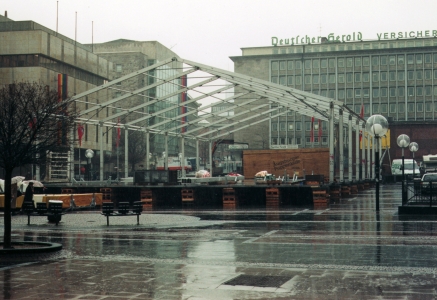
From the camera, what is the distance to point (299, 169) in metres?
45.6

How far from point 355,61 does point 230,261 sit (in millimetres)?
110723

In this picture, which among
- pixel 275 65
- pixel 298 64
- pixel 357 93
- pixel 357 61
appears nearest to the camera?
pixel 357 61

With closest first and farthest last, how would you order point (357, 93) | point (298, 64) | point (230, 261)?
point (230, 261), point (357, 93), point (298, 64)

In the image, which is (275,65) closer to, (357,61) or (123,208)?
(357,61)

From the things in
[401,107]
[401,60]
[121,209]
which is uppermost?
[401,60]

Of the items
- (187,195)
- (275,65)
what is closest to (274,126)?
(275,65)

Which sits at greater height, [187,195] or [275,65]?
[275,65]

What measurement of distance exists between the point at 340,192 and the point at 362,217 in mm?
14495

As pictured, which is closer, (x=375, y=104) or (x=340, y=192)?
(x=340, y=192)

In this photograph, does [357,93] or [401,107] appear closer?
[401,107]

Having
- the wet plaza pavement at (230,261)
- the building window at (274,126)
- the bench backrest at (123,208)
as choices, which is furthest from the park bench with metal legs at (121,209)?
the building window at (274,126)

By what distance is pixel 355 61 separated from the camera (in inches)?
4653

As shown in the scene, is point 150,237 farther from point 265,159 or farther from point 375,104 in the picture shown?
point 375,104

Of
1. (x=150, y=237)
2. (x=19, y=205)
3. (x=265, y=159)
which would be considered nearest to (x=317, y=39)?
(x=265, y=159)
